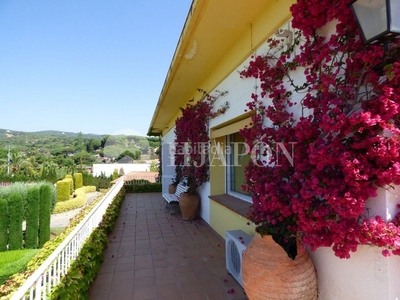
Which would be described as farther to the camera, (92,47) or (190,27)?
(92,47)

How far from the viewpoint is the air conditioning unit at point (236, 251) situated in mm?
3507

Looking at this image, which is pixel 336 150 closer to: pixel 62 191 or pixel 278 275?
pixel 278 275

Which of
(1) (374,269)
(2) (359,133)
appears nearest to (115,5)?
(2) (359,133)

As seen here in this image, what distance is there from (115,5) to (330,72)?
25.3 feet

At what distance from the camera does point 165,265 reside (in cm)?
423

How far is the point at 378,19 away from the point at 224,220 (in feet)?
15.2

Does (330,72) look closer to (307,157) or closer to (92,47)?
(307,157)

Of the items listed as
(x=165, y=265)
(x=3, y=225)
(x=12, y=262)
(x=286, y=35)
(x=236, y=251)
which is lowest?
(x=12, y=262)

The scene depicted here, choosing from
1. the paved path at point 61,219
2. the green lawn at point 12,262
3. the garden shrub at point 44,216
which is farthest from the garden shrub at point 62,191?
the green lawn at point 12,262

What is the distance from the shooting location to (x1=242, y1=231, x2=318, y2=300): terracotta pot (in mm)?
2307

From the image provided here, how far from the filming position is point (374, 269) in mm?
1957

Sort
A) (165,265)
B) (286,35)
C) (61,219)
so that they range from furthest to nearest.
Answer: (61,219) < (165,265) < (286,35)

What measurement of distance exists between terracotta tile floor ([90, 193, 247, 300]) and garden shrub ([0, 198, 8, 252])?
5221 mm

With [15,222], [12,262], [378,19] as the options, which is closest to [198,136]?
[378,19]
